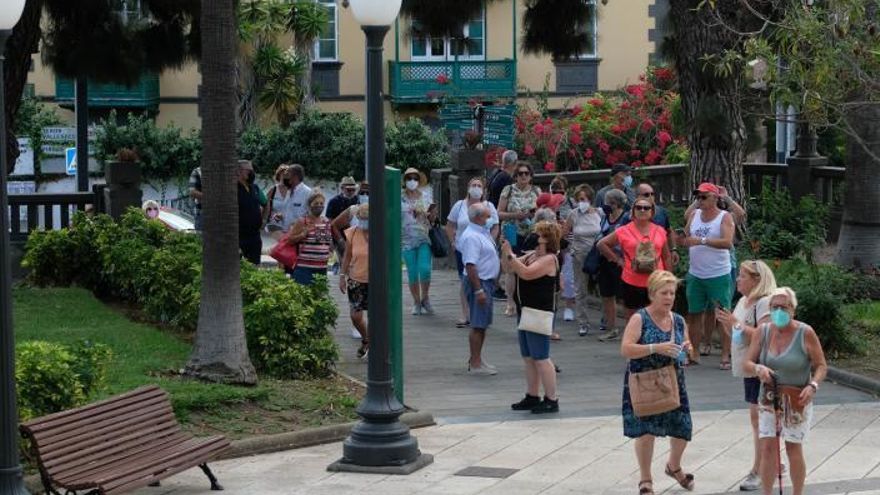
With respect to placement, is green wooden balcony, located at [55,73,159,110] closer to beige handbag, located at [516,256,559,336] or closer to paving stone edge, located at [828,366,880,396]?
paving stone edge, located at [828,366,880,396]

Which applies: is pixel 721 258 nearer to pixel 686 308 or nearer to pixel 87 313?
pixel 686 308

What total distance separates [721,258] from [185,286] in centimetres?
538

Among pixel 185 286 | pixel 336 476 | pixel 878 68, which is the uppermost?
pixel 878 68

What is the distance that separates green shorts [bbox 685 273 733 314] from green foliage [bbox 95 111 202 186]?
73.8 feet

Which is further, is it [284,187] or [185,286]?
[284,187]

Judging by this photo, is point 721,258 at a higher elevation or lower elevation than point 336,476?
higher

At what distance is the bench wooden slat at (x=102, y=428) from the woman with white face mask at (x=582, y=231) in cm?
761

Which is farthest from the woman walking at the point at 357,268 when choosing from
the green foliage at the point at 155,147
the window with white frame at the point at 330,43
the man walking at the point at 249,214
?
the window with white frame at the point at 330,43

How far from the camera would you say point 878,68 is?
48.2ft

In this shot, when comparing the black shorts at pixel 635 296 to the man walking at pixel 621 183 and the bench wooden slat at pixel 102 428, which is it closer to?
the man walking at pixel 621 183

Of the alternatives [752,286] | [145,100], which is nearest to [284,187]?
[752,286]

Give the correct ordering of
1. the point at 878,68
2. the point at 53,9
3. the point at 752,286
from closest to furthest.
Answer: the point at 752,286 → the point at 878,68 → the point at 53,9

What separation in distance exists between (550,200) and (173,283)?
4.50 m

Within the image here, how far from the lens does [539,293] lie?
43.2 feet
